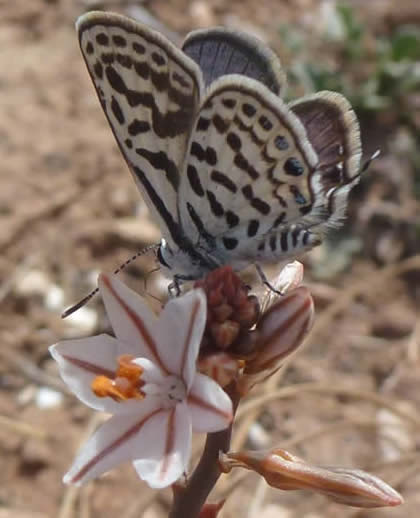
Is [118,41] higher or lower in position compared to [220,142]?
higher

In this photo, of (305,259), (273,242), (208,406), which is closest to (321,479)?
(208,406)

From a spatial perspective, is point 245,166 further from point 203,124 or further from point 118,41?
point 118,41

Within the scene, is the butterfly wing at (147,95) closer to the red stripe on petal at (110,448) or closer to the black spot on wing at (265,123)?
Result: the black spot on wing at (265,123)

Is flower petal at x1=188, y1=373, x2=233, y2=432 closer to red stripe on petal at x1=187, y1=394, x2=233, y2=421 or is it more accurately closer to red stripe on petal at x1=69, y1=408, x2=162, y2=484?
red stripe on petal at x1=187, y1=394, x2=233, y2=421

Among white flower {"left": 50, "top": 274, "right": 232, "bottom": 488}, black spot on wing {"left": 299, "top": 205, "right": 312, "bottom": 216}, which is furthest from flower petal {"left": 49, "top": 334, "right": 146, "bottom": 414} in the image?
black spot on wing {"left": 299, "top": 205, "right": 312, "bottom": 216}

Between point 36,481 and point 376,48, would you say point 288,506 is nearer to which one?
point 36,481

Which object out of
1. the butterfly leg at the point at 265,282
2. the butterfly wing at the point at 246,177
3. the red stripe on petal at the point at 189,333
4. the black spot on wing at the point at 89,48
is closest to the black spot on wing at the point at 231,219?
the butterfly wing at the point at 246,177

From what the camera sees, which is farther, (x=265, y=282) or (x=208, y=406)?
(x=265, y=282)

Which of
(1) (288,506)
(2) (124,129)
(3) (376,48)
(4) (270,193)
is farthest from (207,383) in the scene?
(3) (376,48)
